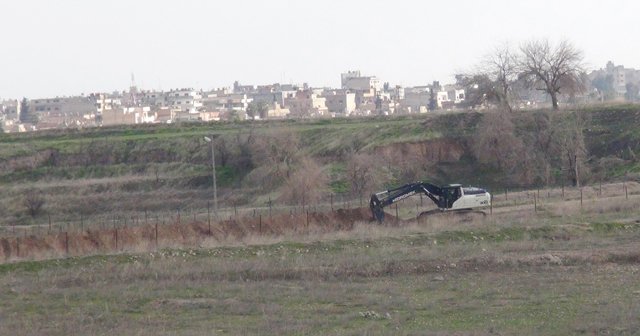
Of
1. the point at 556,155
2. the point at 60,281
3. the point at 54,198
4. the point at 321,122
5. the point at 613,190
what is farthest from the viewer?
the point at 321,122

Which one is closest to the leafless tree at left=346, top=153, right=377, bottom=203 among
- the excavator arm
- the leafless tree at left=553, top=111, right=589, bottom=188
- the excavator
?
the leafless tree at left=553, top=111, right=589, bottom=188

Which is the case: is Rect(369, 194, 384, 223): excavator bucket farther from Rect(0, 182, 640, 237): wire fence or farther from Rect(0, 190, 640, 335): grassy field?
Rect(0, 190, 640, 335): grassy field

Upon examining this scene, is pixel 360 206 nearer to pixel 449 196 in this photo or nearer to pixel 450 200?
pixel 449 196

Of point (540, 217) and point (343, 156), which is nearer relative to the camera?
point (540, 217)

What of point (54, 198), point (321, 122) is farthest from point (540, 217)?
point (321, 122)

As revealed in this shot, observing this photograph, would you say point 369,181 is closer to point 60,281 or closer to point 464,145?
point 464,145

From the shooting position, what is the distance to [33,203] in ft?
253

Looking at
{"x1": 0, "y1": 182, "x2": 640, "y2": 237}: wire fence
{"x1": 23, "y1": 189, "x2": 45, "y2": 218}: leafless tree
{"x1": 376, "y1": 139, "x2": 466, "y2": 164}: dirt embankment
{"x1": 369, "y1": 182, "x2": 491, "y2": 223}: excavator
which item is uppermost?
{"x1": 376, "y1": 139, "x2": 466, "y2": 164}: dirt embankment

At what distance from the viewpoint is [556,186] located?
71.1m

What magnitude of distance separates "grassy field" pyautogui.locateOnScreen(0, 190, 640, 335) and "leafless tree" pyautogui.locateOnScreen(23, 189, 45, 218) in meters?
36.3

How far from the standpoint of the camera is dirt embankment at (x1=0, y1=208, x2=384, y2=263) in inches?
1726

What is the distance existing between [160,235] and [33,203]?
3299 centimetres

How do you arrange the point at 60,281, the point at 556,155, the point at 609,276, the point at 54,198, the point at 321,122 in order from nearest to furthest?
1. the point at 609,276
2. the point at 60,281
3. the point at 556,155
4. the point at 54,198
5. the point at 321,122

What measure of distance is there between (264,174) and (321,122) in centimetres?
2479
